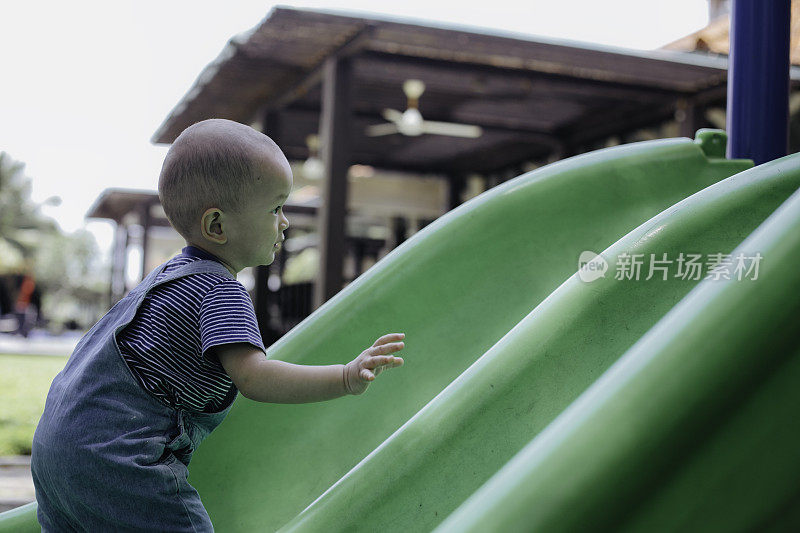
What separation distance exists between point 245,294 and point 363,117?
7765mm

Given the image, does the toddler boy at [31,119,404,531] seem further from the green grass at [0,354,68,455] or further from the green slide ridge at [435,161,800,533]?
the green grass at [0,354,68,455]

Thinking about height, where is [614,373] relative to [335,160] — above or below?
above

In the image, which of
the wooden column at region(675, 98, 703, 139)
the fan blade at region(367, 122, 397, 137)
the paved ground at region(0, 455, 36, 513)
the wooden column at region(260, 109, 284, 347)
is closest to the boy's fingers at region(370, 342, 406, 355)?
the paved ground at region(0, 455, 36, 513)

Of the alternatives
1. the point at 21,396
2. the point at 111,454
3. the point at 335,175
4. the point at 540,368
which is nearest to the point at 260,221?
the point at 111,454

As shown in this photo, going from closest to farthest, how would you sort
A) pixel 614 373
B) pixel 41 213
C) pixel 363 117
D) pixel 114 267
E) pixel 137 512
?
1. pixel 614 373
2. pixel 137 512
3. pixel 363 117
4. pixel 114 267
5. pixel 41 213

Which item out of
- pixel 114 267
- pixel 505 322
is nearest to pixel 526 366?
pixel 505 322

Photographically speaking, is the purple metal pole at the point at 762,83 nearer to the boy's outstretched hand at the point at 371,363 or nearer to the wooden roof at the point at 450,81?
the boy's outstretched hand at the point at 371,363

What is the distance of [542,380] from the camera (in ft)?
4.14

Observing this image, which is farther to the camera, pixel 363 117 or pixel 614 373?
pixel 363 117

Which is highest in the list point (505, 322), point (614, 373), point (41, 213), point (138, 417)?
point (614, 373)

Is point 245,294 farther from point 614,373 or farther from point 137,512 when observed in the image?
point 614,373

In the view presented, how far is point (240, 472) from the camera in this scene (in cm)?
156

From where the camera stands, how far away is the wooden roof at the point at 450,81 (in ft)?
18.0

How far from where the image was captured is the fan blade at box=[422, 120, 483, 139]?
28.5ft
